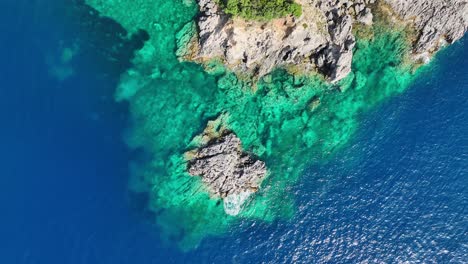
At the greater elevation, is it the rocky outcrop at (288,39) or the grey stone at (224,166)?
the rocky outcrop at (288,39)

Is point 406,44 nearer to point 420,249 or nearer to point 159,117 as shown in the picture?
point 420,249

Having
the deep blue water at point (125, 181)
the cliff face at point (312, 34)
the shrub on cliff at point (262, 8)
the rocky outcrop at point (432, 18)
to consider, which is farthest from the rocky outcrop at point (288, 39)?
the deep blue water at point (125, 181)

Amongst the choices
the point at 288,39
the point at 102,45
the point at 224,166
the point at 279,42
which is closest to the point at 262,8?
the point at 279,42

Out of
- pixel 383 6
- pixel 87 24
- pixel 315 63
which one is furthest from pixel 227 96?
pixel 383 6

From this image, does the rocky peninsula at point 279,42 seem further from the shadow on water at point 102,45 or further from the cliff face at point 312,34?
the shadow on water at point 102,45

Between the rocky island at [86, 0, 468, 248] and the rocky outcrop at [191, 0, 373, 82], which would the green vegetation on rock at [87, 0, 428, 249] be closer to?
the rocky island at [86, 0, 468, 248]
